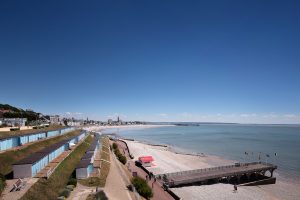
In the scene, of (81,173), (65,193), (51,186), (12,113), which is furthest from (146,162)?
(12,113)

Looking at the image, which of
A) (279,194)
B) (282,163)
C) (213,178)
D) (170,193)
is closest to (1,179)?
(170,193)

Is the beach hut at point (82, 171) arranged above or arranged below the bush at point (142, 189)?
above

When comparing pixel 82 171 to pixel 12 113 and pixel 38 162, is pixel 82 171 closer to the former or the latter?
pixel 38 162

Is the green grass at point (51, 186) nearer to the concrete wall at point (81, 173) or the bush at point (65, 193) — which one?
the bush at point (65, 193)

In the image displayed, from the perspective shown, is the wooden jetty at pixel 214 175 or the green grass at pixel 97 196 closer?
the green grass at pixel 97 196

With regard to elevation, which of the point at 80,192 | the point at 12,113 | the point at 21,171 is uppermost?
the point at 12,113

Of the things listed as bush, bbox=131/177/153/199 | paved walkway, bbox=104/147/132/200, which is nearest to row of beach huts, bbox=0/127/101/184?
paved walkway, bbox=104/147/132/200

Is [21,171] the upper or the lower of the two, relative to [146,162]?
upper

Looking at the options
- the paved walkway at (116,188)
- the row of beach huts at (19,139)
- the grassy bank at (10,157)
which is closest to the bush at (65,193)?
the paved walkway at (116,188)
